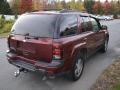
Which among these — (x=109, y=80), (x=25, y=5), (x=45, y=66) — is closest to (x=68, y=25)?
(x=45, y=66)

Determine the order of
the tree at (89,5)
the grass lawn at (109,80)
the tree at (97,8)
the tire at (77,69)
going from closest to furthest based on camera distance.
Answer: the grass lawn at (109,80) → the tire at (77,69) → the tree at (97,8) → the tree at (89,5)

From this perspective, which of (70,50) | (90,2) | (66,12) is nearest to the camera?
(70,50)

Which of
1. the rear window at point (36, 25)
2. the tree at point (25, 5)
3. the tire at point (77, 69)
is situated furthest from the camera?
the tree at point (25, 5)

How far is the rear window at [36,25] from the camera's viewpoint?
5.83 metres

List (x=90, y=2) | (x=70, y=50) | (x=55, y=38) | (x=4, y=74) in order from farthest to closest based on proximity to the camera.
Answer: (x=90, y=2), (x=4, y=74), (x=70, y=50), (x=55, y=38)

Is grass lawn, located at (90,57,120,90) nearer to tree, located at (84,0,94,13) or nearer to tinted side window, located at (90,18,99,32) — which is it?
tinted side window, located at (90,18,99,32)

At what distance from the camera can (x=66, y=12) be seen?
6.51 m

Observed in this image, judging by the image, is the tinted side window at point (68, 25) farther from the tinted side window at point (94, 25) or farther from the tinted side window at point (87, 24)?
the tinted side window at point (94, 25)

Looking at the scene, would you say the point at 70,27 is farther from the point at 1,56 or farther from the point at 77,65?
the point at 1,56

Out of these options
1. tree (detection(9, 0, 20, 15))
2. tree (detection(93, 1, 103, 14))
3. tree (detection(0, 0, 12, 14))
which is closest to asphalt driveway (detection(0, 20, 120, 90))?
tree (detection(9, 0, 20, 15))

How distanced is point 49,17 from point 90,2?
82.2 m

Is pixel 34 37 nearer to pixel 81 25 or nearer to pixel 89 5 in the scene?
pixel 81 25

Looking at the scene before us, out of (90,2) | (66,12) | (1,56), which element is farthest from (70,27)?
(90,2)

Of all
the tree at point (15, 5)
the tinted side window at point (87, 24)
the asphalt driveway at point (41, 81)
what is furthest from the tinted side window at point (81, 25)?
the tree at point (15, 5)
